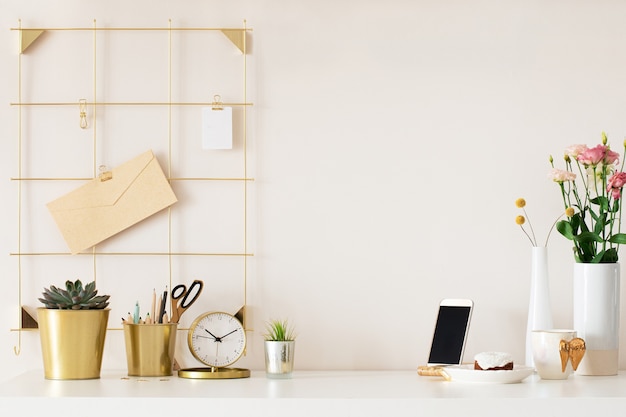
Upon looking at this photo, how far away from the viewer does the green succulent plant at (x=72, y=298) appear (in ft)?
5.47

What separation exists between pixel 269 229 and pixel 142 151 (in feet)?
1.08

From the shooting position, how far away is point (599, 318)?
1.73 m

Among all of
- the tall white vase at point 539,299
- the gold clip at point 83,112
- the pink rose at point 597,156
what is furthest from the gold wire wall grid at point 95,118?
the pink rose at point 597,156

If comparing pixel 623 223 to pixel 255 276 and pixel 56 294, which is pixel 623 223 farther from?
pixel 56 294

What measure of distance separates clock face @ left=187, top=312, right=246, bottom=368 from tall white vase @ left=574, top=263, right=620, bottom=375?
702 mm

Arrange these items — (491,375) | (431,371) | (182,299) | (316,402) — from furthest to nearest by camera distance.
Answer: (182,299)
(431,371)
(491,375)
(316,402)

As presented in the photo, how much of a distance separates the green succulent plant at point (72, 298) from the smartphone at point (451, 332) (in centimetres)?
68

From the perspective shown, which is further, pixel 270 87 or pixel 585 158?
pixel 270 87

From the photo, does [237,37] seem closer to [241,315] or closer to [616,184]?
[241,315]

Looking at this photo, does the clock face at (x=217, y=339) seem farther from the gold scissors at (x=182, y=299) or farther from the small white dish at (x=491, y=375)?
the small white dish at (x=491, y=375)

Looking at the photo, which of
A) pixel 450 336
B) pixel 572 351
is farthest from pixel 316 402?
pixel 572 351

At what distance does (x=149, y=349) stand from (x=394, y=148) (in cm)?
68

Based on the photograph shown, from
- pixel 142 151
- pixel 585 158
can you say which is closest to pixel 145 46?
pixel 142 151

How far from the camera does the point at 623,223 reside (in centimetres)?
189
